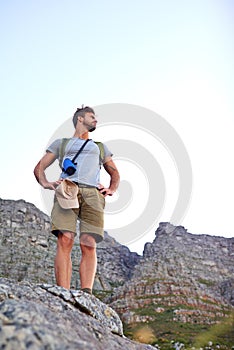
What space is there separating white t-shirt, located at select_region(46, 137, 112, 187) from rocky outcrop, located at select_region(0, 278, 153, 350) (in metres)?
2.11

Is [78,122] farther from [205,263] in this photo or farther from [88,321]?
[205,263]

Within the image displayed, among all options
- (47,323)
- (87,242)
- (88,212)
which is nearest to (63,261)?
(87,242)

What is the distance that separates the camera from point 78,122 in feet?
23.3

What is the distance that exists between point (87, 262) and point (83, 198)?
99cm

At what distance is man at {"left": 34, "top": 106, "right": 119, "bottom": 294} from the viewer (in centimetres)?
608

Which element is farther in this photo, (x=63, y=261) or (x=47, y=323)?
(x=63, y=261)

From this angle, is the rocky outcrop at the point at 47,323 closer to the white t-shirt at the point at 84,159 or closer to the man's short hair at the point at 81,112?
the white t-shirt at the point at 84,159

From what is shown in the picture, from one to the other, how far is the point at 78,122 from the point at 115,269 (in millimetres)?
104189

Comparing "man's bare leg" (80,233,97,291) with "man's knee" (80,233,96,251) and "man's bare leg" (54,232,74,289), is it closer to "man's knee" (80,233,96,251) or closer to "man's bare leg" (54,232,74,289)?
"man's knee" (80,233,96,251)

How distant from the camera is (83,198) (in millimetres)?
6395

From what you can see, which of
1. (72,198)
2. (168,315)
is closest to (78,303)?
(72,198)

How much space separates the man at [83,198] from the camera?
6.08 m

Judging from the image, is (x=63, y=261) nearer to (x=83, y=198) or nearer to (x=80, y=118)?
(x=83, y=198)

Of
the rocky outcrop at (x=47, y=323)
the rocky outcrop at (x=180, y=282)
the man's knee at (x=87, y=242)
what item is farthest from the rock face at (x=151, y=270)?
the rocky outcrop at (x=47, y=323)
